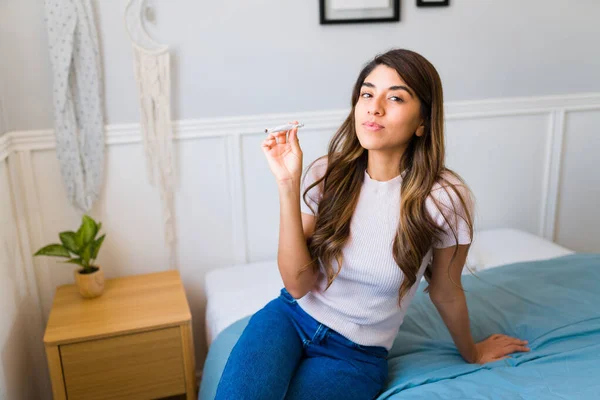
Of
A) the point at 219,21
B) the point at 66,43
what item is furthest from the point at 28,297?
the point at 219,21

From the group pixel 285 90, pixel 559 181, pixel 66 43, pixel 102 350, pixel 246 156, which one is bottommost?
pixel 102 350

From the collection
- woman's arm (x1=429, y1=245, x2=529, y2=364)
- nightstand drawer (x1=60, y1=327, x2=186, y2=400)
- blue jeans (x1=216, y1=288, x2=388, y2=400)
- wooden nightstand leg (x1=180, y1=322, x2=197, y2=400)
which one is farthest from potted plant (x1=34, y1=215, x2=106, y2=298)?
woman's arm (x1=429, y1=245, x2=529, y2=364)

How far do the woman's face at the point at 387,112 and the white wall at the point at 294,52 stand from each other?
84 cm

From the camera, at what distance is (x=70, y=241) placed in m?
1.81

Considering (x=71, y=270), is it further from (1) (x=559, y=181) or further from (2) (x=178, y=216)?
(1) (x=559, y=181)

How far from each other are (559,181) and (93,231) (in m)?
1.94

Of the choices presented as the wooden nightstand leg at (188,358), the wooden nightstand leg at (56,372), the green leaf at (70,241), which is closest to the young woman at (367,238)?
the wooden nightstand leg at (188,358)

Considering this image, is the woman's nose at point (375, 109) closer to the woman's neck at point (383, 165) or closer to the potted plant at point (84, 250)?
the woman's neck at point (383, 165)

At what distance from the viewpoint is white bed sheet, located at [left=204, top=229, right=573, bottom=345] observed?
181cm

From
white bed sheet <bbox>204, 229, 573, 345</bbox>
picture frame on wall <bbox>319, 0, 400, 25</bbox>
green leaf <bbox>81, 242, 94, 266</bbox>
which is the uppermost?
picture frame on wall <bbox>319, 0, 400, 25</bbox>

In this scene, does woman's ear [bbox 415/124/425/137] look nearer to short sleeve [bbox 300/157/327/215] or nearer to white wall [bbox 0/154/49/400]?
short sleeve [bbox 300/157/327/215]

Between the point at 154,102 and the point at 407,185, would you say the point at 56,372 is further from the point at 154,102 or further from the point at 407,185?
the point at 407,185

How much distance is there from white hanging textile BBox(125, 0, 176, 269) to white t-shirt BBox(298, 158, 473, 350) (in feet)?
2.86

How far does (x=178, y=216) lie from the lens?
212 cm
